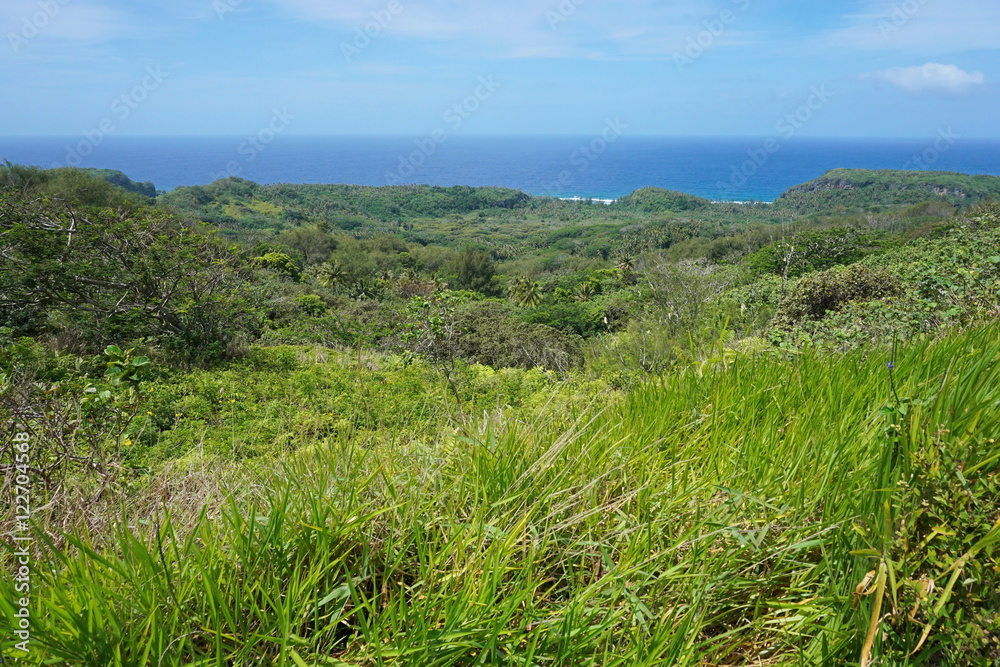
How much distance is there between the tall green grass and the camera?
852 mm

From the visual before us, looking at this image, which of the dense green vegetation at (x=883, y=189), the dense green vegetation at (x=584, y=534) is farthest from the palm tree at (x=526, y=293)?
the dense green vegetation at (x=883, y=189)

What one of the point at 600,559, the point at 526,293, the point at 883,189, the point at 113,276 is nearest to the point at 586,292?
the point at 526,293

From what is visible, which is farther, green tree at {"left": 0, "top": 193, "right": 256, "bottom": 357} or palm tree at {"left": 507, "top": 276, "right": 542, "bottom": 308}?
palm tree at {"left": 507, "top": 276, "right": 542, "bottom": 308}

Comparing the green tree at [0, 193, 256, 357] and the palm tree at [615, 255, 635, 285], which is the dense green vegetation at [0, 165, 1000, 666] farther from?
the palm tree at [615, 255, 635, 285]

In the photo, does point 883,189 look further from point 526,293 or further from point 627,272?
point 526,293

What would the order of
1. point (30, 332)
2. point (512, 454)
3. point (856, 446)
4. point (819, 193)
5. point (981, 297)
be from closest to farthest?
point (856, 446) → point (512, 454) → point (981, 297) → point (30, 332) → point (819, 193)

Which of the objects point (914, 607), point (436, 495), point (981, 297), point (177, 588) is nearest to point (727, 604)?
point (914, 607)

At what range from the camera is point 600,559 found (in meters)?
1.15

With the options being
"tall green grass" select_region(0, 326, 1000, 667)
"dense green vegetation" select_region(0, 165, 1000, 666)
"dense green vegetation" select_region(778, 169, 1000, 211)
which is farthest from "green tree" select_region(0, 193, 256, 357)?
"dense green vegetation" select_region(778, 169, 1000, 211)

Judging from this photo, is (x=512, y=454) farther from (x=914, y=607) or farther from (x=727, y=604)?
(x=914, y=607)

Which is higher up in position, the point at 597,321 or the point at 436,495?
the point at 436,495

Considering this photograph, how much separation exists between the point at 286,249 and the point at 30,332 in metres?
42.8

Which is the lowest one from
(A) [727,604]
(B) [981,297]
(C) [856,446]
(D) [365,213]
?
(A) [727,604]

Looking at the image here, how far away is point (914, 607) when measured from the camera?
33.2 inches
